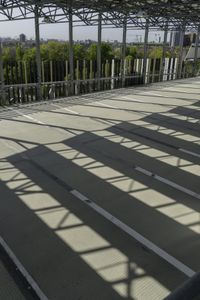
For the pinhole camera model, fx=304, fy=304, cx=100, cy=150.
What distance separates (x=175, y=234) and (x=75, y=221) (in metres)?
1.54

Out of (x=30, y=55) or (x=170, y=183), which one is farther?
(x=30, y=55)

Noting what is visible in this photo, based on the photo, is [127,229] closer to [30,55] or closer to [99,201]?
[99,201]

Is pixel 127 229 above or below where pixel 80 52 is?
below

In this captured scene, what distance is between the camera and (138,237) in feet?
14.6

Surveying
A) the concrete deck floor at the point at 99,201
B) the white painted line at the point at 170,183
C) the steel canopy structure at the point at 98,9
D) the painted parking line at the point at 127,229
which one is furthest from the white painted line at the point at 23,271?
the steel canopy structure at the point at 98,9

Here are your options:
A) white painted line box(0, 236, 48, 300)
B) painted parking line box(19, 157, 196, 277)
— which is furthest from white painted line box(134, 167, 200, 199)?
white painted line box(0, 236, 48, 300)

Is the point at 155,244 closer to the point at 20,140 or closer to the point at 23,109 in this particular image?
the point at 20,140

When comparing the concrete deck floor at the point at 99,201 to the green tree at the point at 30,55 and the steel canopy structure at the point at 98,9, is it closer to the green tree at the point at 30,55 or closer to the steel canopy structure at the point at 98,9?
the steel canopy structure at the point at 98,9

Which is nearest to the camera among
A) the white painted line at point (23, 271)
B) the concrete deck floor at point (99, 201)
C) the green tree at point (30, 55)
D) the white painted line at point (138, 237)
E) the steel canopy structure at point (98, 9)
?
the white painted line at point (23, 271)

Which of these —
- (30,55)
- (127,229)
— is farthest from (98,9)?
(127,229)

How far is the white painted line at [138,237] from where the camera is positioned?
385cm

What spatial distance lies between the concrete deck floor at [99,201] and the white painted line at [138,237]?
3 cm

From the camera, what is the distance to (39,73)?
1336 cm

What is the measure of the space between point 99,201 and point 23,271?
2036mm
